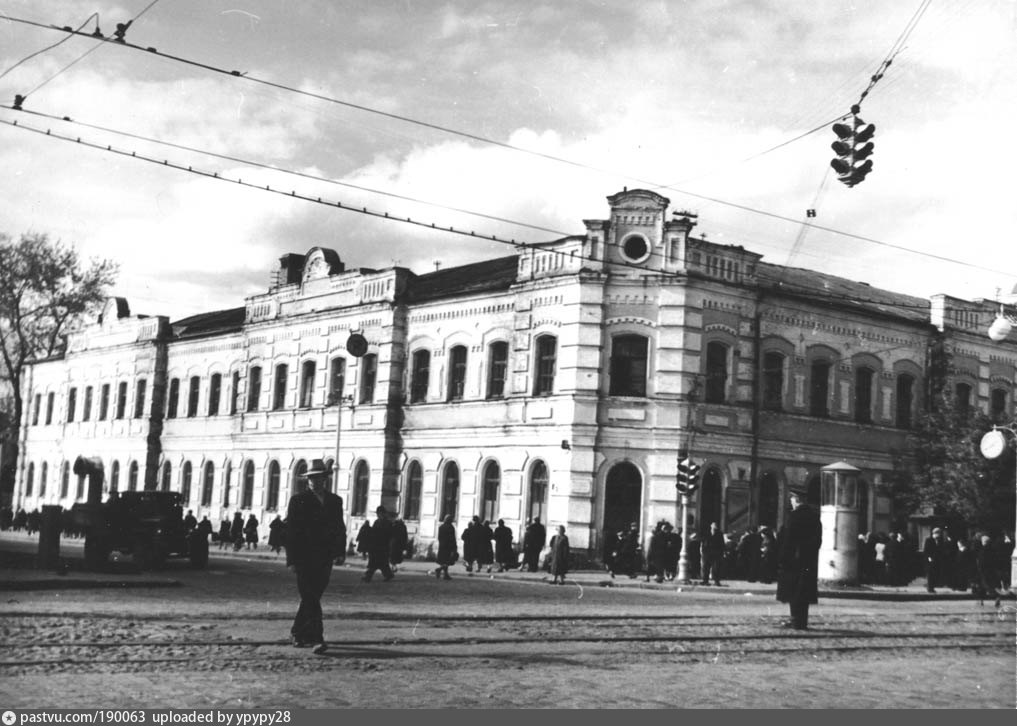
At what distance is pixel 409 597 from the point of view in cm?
2006

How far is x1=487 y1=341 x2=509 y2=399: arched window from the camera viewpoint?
35.7 metres

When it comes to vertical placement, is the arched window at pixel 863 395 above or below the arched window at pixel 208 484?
above

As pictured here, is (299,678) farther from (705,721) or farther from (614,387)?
(614,387)

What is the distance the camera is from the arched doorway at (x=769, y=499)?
34438mm

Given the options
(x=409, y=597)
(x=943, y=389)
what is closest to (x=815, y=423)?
(x=943, y=389)

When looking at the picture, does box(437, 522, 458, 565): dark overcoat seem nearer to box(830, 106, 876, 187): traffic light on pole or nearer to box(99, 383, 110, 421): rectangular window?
box(830, 106, 876, 187): traffic light on pole

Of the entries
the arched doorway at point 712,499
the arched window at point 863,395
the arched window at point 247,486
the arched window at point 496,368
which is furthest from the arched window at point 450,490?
the arched window at point 863,395

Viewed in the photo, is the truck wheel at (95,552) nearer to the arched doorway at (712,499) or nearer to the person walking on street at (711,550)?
the person walking on street at (711,550)

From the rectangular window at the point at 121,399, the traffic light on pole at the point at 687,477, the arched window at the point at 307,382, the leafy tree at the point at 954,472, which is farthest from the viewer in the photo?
the rectangular window at the point at 121,399

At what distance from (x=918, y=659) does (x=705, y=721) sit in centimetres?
559

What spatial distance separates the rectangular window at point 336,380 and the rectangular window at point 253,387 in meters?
5.10

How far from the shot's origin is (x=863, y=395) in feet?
123

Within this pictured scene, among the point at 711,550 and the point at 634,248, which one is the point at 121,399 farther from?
the point at 711,550

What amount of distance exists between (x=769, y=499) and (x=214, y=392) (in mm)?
23252
